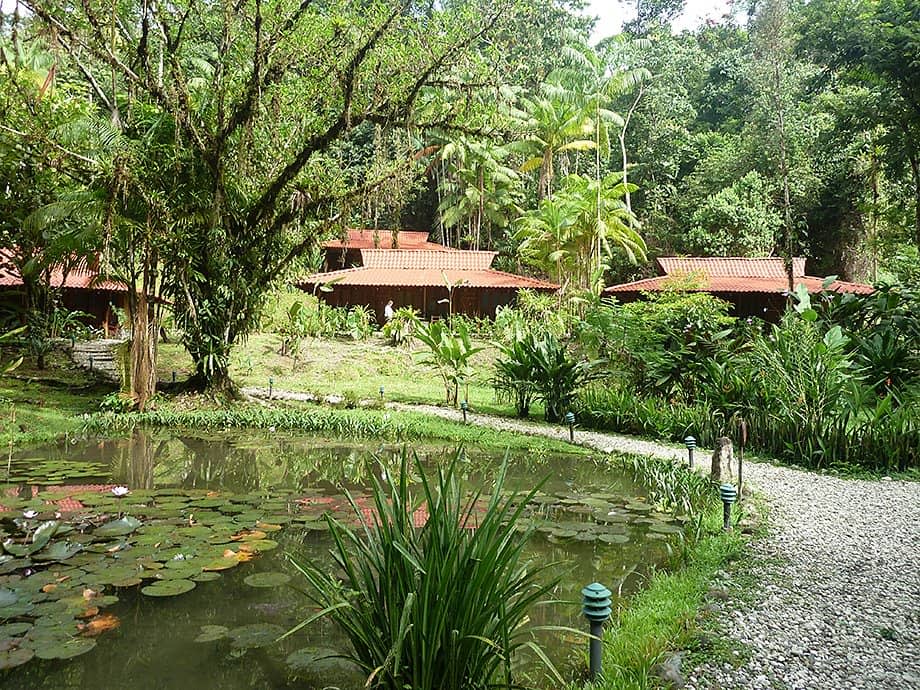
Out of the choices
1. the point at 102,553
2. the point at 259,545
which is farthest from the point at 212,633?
the point at 102,553

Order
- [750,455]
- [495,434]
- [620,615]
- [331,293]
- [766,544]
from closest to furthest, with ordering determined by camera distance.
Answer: [620,615]
[766,544]
[750,455]
[495,434]
[331,293]

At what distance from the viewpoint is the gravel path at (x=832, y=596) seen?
2.98 m

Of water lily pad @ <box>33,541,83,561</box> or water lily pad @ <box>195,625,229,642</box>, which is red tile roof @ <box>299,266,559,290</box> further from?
water lily pad @ <box>195,625,229,642</box>

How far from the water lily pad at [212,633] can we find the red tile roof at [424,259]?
23.2 metres

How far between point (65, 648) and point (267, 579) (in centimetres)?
113

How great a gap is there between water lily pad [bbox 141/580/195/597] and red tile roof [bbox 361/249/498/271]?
22.7 meters

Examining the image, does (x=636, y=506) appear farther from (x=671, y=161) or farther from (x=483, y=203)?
(x=671, y=161)

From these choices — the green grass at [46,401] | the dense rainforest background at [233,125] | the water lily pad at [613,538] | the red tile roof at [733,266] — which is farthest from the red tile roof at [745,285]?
the water lily pad at [613,538]

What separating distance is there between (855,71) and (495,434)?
14183 millimetres

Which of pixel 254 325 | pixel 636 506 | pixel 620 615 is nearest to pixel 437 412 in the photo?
pixel 254 325

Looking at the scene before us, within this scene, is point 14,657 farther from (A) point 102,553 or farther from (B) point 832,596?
(B) point 832,596

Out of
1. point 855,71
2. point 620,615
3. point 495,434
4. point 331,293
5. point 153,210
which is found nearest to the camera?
point 620,615

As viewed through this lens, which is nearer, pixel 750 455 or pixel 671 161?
pixel 750 455

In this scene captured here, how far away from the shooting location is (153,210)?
10.6 metres
